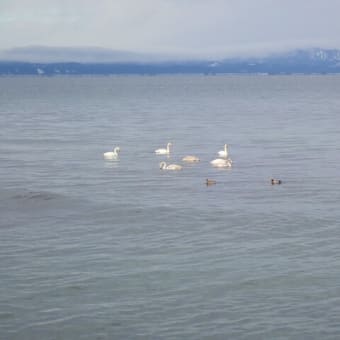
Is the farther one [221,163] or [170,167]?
[221,163]

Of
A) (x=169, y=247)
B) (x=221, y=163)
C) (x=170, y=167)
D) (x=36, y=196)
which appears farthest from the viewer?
(x=221, y=163)

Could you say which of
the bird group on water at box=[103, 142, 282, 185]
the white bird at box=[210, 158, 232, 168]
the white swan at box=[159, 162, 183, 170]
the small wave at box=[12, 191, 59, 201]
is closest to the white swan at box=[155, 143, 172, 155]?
the bird group on water at box=[103, 142, 282, 185]

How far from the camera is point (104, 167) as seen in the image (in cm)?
4506

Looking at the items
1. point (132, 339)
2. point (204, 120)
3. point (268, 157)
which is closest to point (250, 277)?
point (132, 339)

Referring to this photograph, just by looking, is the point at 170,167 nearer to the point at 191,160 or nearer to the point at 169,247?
the point at 191,160

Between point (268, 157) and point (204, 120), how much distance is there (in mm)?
36309

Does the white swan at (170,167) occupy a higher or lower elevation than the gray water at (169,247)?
higher

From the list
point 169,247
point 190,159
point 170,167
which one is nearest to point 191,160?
point 190,159

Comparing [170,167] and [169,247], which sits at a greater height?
[170,167]

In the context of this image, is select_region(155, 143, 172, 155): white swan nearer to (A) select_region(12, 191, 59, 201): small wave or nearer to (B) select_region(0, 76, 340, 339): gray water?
(B) select_region(0, 76, 340, 339): gray water

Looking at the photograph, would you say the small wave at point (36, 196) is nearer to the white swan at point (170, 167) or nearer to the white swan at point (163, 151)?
the white swan at point (170, 167)

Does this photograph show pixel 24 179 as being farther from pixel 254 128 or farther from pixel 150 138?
pixel 254 128

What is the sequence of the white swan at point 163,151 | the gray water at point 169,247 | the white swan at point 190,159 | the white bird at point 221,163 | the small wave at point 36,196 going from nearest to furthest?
the gray water at point 169,247 → the small wave at point 36,196 → the white bird at point 221,163 → the white swan at point 190,159 → the white swan at point 163,151

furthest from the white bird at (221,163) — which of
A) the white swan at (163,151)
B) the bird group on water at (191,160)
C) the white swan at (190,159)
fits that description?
the white swan at (163,151)
